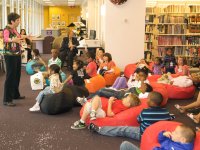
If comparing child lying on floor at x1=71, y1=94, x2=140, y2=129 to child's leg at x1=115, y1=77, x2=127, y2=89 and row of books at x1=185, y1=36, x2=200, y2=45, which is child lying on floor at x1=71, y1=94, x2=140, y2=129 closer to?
child's leg at x1=115, y1=77, x2=127, y2=89

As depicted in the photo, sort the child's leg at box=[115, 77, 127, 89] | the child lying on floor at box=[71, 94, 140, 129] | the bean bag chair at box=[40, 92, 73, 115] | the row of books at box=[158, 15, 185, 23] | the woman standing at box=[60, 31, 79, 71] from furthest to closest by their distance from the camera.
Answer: the row of books at box=[158, 15, 185, 23]
the woman standing at box=[60, 31, 79, 71]
the child's leg at box=[115, 77, 127, 89]
the bean bag chair at box=[40, 92, 73, 115]
the child lying on floor at box=[71, 94, 140, 129]

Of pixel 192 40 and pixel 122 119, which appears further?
pixel 192 40

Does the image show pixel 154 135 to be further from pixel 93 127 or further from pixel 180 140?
pixel 93 127

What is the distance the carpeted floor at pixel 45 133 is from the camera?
13.1 ft

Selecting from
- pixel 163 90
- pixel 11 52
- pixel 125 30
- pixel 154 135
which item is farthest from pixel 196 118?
pixel 125 30

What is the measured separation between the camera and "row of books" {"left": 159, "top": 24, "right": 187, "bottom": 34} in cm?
1063

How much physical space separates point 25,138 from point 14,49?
2.02 metres

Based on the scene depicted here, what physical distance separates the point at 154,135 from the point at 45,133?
164 centimetres

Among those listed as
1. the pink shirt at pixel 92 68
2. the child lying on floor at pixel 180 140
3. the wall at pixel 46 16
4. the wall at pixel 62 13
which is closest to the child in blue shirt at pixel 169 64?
the pink shirt at pixel 92 68

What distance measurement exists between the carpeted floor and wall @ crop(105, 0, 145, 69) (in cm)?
417

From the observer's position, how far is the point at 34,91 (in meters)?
7.16

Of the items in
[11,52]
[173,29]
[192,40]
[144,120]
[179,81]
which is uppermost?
[173,29]

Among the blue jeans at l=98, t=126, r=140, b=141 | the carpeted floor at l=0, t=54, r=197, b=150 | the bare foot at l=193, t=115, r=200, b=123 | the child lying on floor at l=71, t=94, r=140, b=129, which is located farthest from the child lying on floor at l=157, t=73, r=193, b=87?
the blue jeans at l=98, t=126, r=140, b=141

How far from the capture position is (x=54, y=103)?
519 cm
